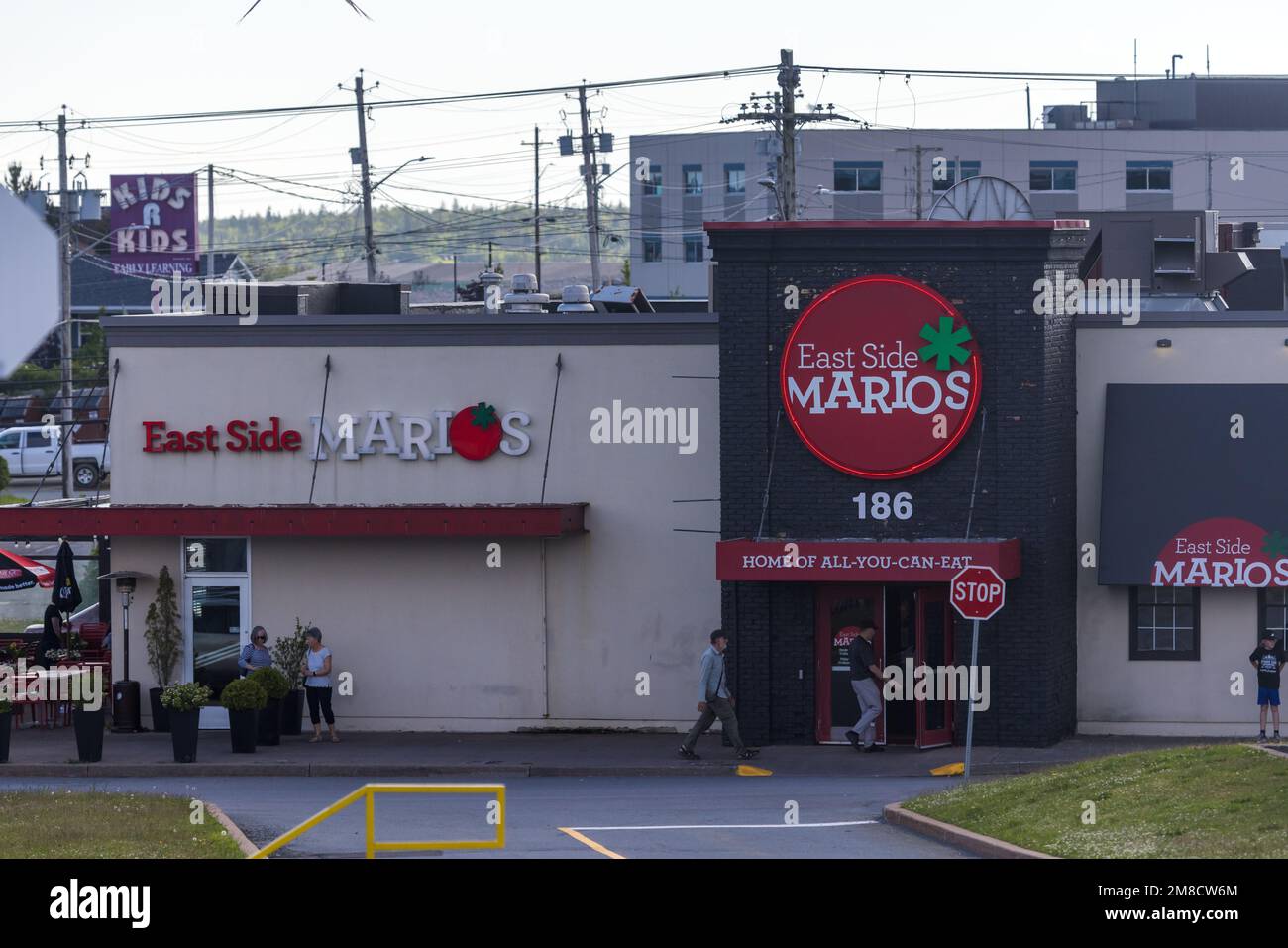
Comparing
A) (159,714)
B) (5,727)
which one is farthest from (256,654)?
(5,727)

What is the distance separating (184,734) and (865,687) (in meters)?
9.58

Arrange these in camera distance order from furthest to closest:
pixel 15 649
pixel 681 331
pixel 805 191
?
pixel 805 191 < pixel 15 649 < pixel 681 331

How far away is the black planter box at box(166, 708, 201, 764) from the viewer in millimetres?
23953

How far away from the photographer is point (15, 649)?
2909 centimetres

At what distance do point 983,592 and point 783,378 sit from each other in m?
5.10

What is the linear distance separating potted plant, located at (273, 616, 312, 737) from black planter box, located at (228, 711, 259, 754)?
1478 millimetres

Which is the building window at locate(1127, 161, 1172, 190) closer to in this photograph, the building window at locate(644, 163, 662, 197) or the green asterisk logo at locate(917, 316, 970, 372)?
the building window at locate(644, 163, 662, 197)

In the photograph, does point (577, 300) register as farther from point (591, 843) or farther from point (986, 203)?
Result: point (591, 843)

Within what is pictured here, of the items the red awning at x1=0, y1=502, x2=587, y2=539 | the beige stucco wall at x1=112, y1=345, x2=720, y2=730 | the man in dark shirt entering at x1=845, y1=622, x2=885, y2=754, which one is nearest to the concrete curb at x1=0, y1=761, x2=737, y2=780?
Answer: the man in dark shirt entering at x1=845, y1=622, x2=885, y2=754

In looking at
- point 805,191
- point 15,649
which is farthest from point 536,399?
point 805,191

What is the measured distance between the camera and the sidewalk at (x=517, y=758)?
77.0ft

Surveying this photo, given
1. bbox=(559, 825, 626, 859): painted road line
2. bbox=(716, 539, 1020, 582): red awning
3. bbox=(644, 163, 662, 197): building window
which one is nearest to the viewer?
bbox=(559, 825, 626, 859): painted road line
